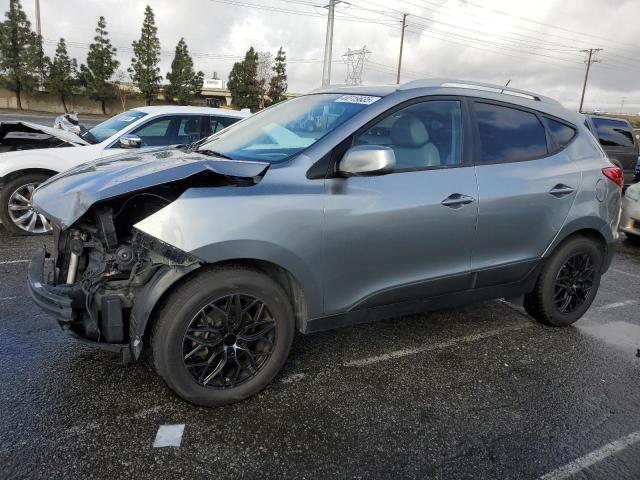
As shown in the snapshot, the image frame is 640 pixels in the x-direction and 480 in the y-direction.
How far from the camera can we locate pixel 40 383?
2.84 meters

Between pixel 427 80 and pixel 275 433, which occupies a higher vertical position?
pixel 427 80

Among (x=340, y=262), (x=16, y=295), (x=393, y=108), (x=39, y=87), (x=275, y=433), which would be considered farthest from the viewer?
(x=39, y=87)

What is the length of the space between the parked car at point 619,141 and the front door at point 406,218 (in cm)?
1064

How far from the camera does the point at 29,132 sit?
673cm

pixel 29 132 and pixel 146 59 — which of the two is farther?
pixel 146 59

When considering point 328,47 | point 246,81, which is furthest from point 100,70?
point 328,47

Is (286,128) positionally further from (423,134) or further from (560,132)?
(560,132)

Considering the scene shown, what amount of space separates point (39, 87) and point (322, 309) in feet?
188

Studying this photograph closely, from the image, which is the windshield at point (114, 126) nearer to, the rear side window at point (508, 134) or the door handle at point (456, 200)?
the rear side window at point (508, 134)

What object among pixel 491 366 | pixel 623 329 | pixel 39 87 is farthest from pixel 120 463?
pixel 39 87

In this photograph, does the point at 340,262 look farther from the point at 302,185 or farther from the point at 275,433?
the point at 275,433

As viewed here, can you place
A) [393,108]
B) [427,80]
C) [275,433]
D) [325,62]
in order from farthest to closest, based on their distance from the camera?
1. [325,62]
2. [427,80]
3. [393,108]
4. [275,433]

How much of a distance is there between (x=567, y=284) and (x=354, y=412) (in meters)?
2.34

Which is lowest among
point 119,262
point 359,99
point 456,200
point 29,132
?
point 119,262
